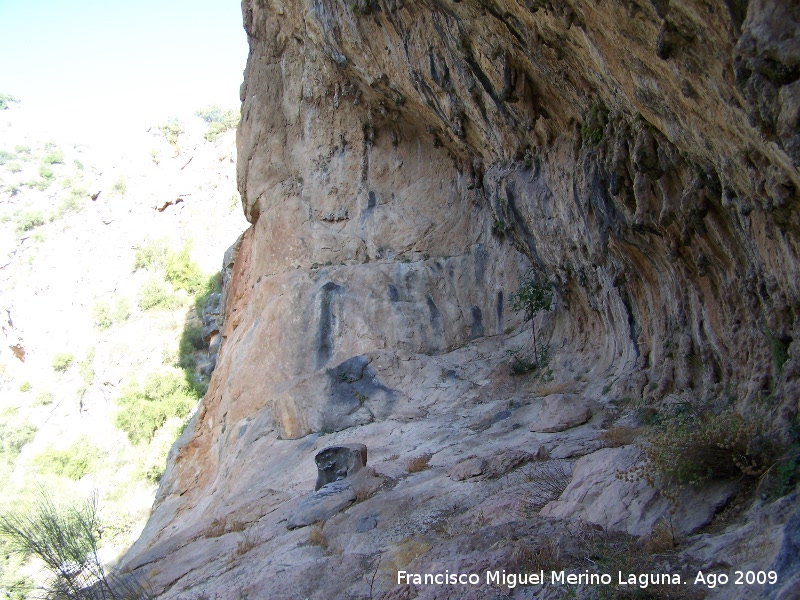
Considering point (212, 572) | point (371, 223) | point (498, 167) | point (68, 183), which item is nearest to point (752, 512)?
point (212, 572)

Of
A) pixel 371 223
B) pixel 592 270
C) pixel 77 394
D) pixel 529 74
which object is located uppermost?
pixel 529 74

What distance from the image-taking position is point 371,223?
16.2 meters

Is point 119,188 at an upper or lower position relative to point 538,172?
upper

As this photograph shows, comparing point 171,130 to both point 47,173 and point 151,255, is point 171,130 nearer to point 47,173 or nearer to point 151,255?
point 151,255

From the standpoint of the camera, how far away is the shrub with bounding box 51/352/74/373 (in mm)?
32625

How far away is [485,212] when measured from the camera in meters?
15.6

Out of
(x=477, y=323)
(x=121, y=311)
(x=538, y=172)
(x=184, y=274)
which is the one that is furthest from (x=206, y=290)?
Answer: (x=538, y=172)

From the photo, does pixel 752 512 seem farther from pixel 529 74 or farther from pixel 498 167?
pixel 498 167

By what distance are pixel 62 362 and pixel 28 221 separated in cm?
1380

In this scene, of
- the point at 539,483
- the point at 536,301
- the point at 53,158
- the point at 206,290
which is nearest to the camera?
the point at 539,483

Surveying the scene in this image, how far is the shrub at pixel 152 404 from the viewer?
2700cm

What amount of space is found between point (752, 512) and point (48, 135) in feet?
208

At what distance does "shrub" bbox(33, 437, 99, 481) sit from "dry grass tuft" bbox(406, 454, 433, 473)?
2166cm

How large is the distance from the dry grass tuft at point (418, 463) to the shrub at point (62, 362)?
92.3 ft
